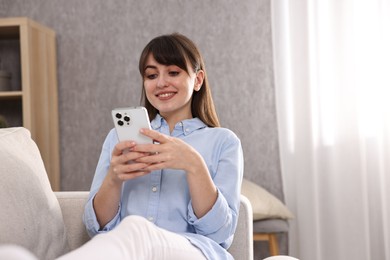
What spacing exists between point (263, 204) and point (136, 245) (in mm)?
1796

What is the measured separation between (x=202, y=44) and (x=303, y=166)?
801 mm

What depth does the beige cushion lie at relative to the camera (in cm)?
288

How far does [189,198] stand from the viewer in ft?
5.27

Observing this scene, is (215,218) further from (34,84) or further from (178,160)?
(34,84)

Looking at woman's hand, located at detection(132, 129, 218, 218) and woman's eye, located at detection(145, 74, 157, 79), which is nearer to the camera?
woman's hand, located at detection(132, 129, 218, 218)

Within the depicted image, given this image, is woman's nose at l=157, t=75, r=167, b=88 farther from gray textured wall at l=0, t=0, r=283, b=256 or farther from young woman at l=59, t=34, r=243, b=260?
gray textured wall at l=0, t=0, r=283, b=256

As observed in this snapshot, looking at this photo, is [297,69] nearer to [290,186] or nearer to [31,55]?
[290,186]

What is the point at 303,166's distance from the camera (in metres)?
3.23

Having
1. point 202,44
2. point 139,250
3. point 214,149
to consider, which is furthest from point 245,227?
point 202,44

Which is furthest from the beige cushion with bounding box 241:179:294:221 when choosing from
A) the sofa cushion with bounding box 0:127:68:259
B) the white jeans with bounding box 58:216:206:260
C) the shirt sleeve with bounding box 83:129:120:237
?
the white jeans with bounding box 58:216:206:260

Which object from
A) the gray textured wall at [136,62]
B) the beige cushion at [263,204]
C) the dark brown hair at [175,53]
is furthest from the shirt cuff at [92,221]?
the gray textured wall at [136,62]

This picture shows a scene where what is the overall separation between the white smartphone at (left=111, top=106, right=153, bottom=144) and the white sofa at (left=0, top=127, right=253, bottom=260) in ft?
0.87

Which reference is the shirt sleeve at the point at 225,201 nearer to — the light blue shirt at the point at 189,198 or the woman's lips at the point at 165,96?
the light blue shirt at the point at 189,198

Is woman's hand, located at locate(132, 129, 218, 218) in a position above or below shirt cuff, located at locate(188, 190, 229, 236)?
above
